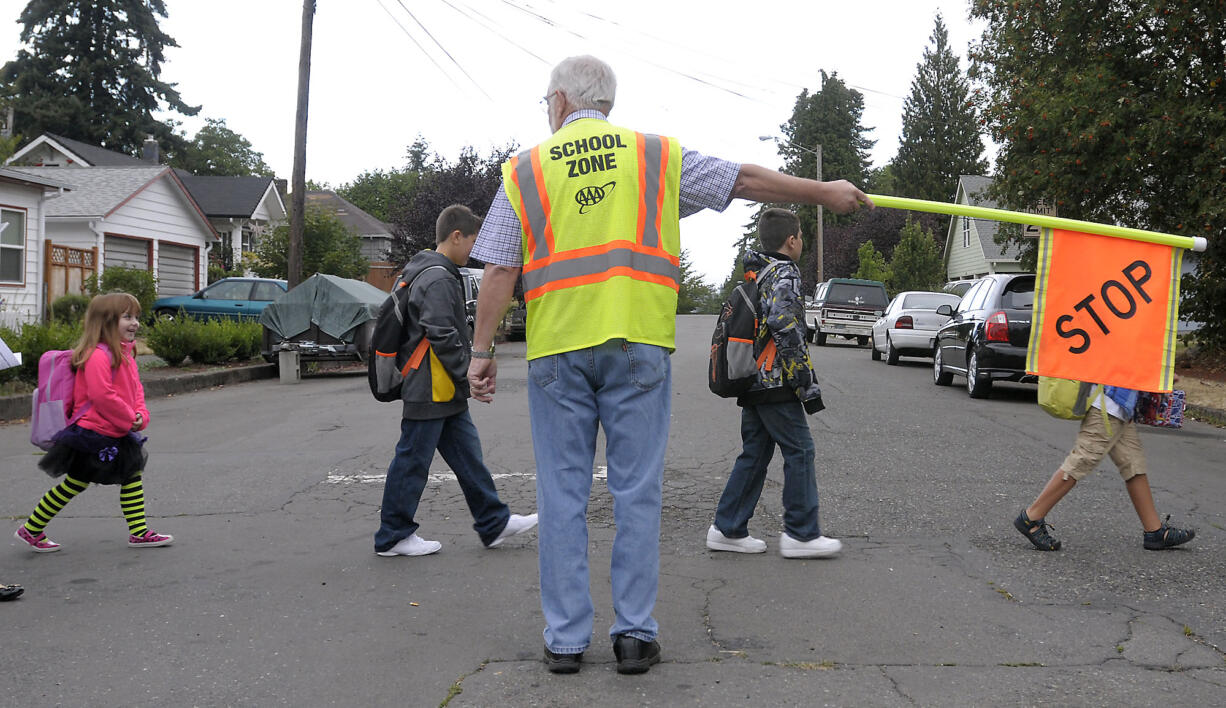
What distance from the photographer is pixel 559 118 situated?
3.80m

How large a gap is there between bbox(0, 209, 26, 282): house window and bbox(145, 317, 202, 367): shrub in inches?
261

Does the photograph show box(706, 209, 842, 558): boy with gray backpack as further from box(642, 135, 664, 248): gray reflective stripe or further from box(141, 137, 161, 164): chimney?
box(141, 137, 161, 164): chimney

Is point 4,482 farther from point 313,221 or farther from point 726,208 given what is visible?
point 313,221

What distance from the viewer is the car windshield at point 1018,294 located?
1325 cm

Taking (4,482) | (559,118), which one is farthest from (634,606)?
(4,482)

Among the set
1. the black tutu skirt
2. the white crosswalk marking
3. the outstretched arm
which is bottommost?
the white crosswalk marking

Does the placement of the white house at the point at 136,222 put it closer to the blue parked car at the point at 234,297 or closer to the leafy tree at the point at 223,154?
the blue parked car at the point at 234,297

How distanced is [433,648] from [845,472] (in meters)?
4.44

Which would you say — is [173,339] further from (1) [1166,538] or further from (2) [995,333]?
(1) [1166,538]

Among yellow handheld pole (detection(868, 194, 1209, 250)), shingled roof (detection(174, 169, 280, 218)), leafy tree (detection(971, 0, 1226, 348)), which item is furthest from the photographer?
shingled roof (detection(174, 169, 280, 218))

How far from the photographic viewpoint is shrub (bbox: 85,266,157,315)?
2300 cm

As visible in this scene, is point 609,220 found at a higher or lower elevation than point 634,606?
higher

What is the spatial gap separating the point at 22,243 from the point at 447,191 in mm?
13699

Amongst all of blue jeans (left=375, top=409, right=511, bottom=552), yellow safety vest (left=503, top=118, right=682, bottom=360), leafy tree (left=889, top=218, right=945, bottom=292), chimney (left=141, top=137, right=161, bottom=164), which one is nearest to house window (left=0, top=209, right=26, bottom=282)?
blue jeans (left=375, top=409, right=511, bottom=552)
